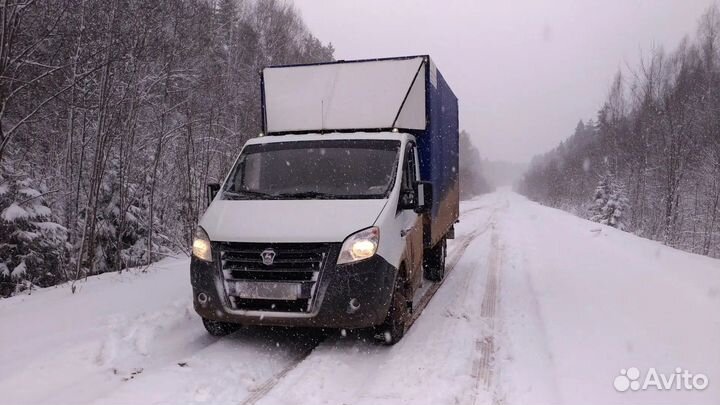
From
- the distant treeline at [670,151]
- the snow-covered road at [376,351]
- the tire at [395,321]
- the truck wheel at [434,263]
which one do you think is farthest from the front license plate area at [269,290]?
the distant treeline at [670,151]

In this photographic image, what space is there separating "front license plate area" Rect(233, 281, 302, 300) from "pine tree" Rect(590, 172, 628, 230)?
3658 centimetres

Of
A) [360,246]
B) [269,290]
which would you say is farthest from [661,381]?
[269,290]

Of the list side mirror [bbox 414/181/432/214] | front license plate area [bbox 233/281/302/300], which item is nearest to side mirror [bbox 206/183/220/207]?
front license plate area [bbox 233/281/302/300]

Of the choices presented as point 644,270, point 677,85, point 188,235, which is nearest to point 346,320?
point 644,270

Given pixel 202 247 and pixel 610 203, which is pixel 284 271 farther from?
pixel 610 203

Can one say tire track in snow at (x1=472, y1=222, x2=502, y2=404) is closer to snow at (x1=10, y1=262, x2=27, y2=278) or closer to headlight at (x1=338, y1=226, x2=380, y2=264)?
headlight at (x1=338, y1=226, x2=380, y2=264)

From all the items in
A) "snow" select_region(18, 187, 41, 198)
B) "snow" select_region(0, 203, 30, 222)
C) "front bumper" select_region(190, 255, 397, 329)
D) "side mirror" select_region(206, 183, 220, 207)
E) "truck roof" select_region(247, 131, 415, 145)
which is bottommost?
"front bumper" select_region(190, 255, 397, 329)

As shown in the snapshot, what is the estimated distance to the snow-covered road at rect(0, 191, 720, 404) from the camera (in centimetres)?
381

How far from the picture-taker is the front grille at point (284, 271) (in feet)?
14.6

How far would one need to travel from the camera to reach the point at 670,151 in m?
28.0

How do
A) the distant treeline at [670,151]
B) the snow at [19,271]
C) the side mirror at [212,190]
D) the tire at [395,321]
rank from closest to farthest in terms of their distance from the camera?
the tire at [395,321] → the side mirror at [212,190] → the snow at [19,271] → the distant treeline at [670,151]

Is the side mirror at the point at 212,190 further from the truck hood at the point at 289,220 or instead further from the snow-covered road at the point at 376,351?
the snow-covered road at the point at 376,351

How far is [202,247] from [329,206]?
1346 mm

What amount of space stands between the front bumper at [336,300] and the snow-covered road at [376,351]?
40 centimetres
